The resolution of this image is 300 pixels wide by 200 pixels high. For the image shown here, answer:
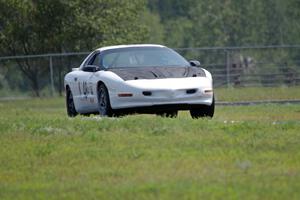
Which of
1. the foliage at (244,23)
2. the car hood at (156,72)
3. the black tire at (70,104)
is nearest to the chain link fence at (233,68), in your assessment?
the black tire at (70,104)

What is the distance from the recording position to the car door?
59.0 feet

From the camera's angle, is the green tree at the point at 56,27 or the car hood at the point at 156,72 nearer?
the car hood at the point at 156,72

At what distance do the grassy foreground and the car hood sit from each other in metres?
2.28

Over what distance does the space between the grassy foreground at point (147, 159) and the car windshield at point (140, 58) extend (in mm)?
3146

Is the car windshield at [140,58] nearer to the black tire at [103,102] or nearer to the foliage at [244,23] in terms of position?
the black tire at [103,102]

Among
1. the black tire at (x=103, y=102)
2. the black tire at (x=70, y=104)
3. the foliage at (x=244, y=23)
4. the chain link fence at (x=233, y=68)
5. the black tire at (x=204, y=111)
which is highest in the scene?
the black tire at (x=103, y=102)

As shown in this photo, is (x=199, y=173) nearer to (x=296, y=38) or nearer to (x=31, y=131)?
(x=31, y=131)

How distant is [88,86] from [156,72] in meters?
1.92

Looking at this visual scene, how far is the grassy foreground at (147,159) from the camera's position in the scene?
881cm

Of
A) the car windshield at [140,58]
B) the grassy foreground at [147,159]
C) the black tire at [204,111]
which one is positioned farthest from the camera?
the car windshield at [140,58]

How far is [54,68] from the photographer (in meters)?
38.8

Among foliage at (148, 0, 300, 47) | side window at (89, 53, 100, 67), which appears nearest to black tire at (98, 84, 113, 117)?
side window at (89, 53, 100, 67)

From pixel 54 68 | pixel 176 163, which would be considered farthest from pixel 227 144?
pixel 54 68

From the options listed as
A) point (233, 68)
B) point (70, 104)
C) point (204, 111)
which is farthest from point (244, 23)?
point (204, 111)
